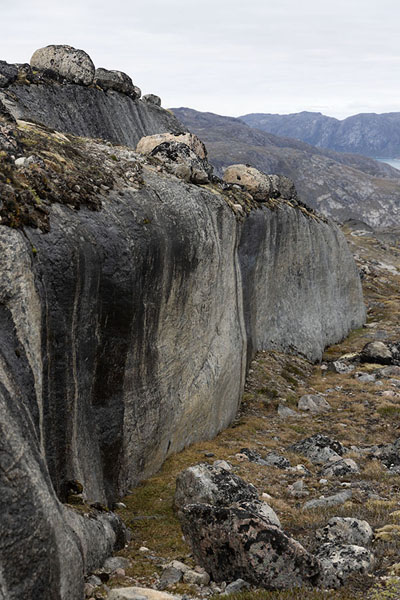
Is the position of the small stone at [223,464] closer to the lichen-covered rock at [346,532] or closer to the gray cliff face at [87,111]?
the lichen-covered rock at [346,532]

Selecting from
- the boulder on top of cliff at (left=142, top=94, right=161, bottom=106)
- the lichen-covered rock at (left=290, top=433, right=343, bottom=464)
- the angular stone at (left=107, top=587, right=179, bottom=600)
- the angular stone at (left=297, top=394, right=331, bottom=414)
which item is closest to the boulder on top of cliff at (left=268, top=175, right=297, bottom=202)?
the boulder on top of cliff at (left=142, top=94, right=161, bottom=106)

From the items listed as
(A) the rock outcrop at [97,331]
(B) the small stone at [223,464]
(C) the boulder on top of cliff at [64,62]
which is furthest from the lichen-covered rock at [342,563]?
(C) the boulder on top of cliff at [64,62]

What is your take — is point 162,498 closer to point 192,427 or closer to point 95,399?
point 95,399

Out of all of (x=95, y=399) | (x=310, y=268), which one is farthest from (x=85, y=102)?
(x=95, y=399)

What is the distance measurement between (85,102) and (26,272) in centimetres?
3446

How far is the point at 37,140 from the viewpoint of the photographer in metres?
20.0

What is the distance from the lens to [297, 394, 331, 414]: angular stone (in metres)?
35.3

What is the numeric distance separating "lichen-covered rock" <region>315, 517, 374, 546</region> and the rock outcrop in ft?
19.1

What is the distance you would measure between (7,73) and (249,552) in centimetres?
3724

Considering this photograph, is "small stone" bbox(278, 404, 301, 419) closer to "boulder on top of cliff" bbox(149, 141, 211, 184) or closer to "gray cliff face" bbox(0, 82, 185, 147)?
"boulder on top of cliff" bbox(149, 141, 211, 184)

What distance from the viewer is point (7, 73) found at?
126 ft

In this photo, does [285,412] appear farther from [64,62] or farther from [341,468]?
[64,62]

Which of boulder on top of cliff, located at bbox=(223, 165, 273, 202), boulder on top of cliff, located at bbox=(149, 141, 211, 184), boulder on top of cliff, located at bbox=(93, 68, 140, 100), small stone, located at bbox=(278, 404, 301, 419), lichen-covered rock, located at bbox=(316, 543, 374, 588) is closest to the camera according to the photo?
lichen-covered rock, located at bbox=(316, 543, 374, 588)

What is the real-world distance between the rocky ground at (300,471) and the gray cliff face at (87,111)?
22.5 metres
